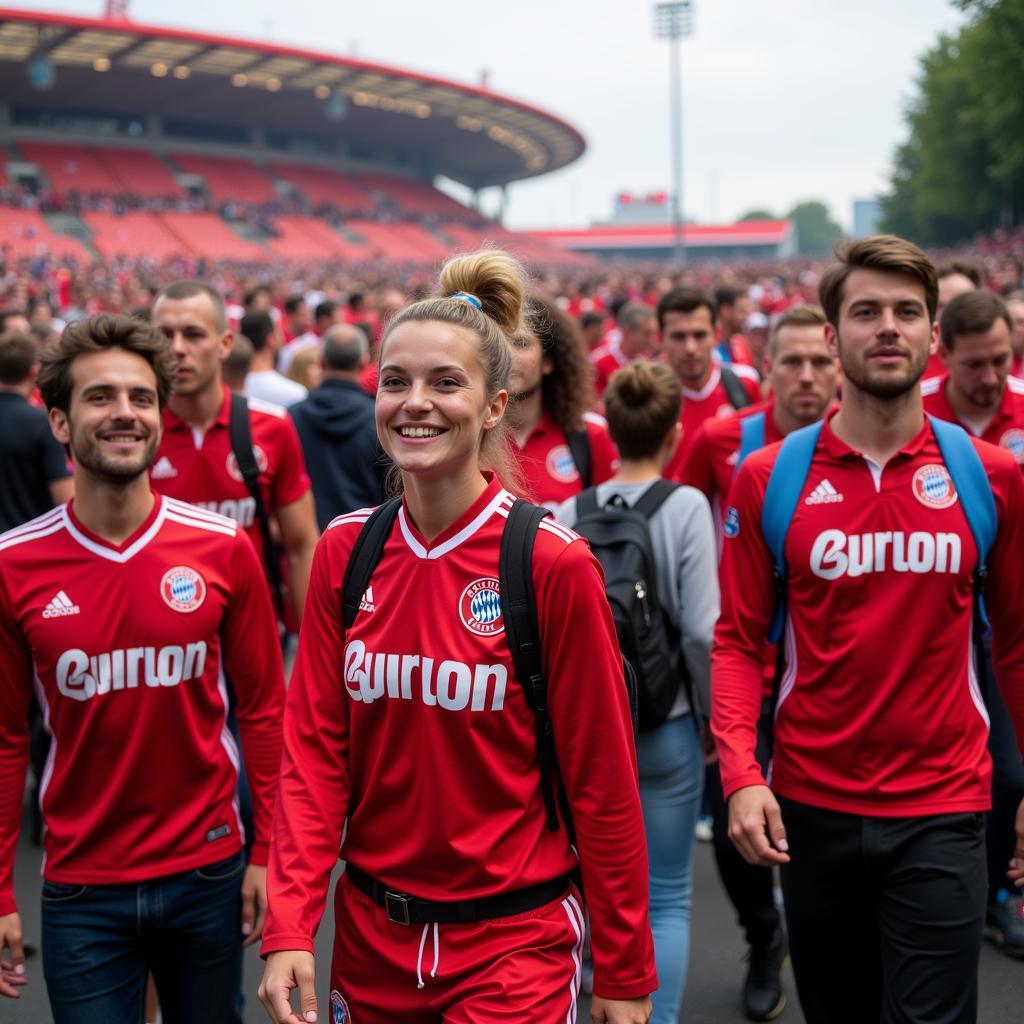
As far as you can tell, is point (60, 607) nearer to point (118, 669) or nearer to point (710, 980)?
point (118, 669)

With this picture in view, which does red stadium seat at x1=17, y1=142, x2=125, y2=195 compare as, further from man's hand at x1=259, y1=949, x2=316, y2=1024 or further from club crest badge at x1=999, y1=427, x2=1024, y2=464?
man's hand at x1=259, y1=949, x2=316, y2=1024

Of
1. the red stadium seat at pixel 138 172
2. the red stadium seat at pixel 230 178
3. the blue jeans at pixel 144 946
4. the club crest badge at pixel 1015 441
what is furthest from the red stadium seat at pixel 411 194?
the blue jeans at pixel 144 946

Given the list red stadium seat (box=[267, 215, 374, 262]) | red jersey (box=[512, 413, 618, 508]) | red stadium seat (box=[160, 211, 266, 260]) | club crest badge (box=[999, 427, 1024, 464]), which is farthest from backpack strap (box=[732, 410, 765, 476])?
red stadium seat (box=[267, 215, 374, 262])

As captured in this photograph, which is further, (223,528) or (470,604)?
(223,528)

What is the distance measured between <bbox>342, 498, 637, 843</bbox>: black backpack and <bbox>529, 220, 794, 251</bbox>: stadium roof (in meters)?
95.7

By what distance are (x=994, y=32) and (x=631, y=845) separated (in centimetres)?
3861

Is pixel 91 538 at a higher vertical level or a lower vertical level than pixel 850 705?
higher

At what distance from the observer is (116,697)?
2.77m

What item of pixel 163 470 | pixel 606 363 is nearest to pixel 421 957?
pixel 163 470

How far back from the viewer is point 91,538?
286cm

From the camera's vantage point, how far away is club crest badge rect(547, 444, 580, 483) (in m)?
4.44

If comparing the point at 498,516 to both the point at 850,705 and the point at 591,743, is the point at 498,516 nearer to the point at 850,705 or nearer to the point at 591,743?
the point at 591,743

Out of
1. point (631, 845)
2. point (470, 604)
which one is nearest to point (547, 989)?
point (631, 845)

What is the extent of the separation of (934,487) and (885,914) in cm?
101
